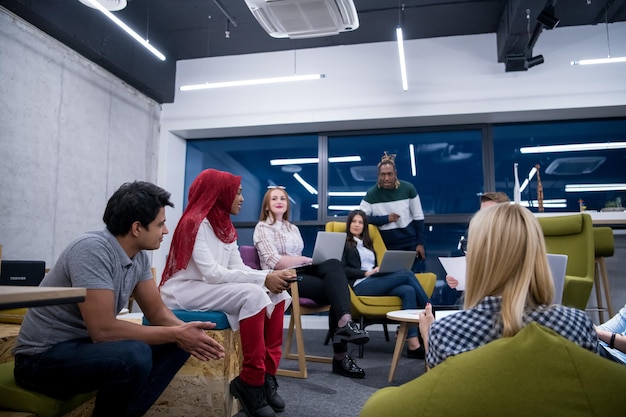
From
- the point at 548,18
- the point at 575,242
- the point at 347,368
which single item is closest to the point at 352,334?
the point at 347,368

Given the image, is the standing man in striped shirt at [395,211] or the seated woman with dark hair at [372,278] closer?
the seated woman with dark hair at [372,278]

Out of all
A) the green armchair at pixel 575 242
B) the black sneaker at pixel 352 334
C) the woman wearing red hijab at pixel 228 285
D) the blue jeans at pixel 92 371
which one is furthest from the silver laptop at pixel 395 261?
the blue jeans at pixel 92 371

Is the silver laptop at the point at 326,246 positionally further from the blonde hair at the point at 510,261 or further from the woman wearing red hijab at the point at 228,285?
the blonde hair at the point at 510,261

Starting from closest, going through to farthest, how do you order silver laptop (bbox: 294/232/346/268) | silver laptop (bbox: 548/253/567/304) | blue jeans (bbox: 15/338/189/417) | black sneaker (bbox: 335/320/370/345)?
blue jeans (bbox: 15/338/189/417) → silver laptop (bbox: 548/253/567/304) → black sneaker (bbox: 335/320/370/345) → silver laptop (bbox: 294/232/346/268)

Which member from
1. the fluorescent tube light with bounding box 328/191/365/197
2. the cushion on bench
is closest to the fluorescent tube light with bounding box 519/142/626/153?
the fluorescent tube light with bounding box 328/191/365/197

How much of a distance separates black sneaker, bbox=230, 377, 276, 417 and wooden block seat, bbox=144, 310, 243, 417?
0.05 meters

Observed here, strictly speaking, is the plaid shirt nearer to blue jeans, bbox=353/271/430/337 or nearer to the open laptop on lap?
the open laptop on lap

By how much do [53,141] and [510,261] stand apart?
4.05 m

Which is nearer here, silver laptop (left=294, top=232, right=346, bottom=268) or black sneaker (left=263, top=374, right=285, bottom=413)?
black sneaker (left=263, top=374, right=285, bottom=413)

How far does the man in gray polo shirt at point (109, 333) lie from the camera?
129 centimetres

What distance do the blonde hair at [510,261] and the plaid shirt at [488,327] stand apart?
31 millimetres

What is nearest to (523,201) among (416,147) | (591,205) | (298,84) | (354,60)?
(591,205)

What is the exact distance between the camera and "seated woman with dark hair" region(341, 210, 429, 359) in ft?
10.7

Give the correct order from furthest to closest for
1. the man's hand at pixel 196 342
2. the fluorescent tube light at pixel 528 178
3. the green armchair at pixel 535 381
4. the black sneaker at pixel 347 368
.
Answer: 1. the fluorescent tube light at pixel 528 178
2. the black sneaker at pixel 347 368
3. the man's hand at pixel 196 342
4. the green armchair at pixel 535 381
